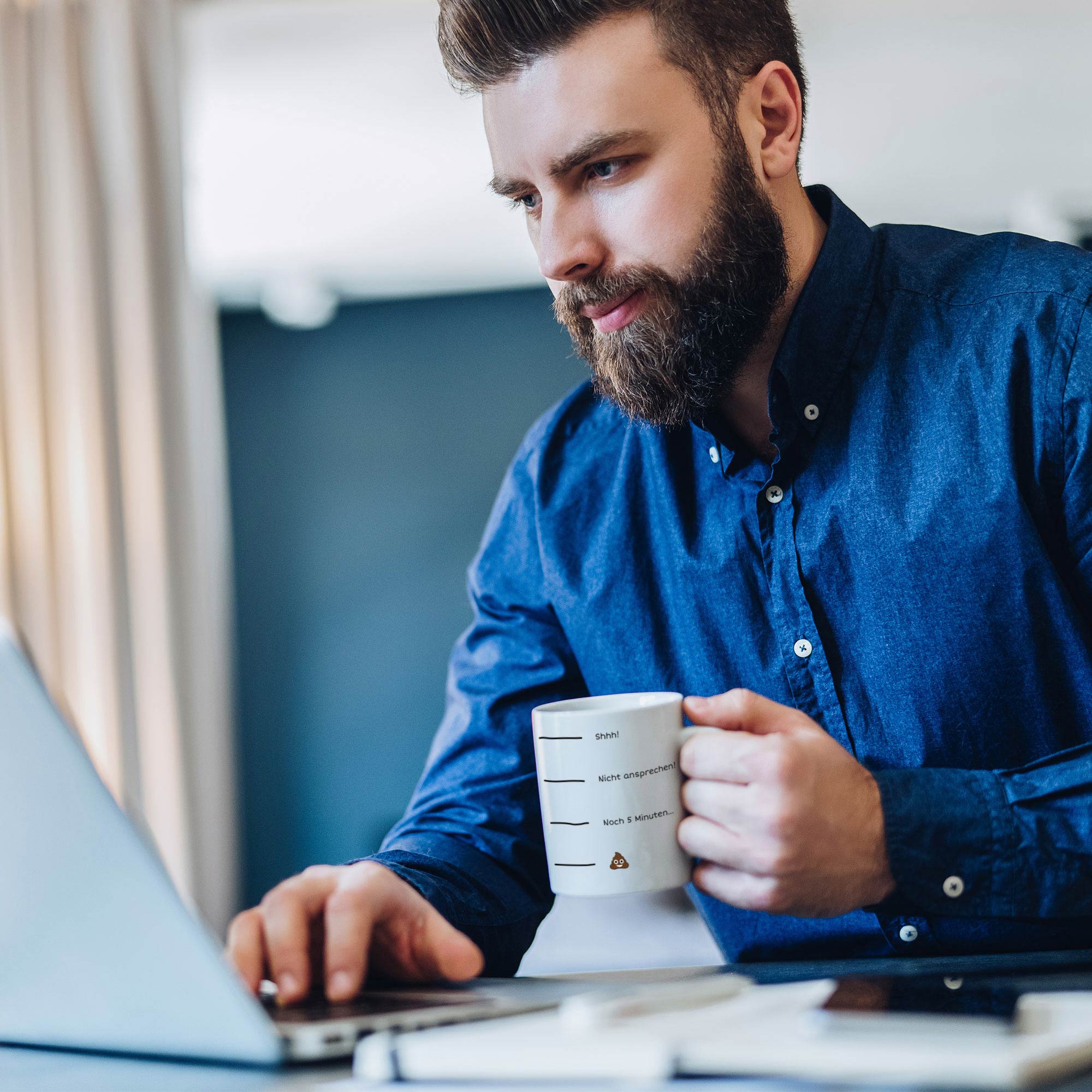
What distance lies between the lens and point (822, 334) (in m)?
1.10

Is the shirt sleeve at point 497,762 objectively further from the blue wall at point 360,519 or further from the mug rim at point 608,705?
the blue wall at point 360,519

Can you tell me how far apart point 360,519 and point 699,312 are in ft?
12.8

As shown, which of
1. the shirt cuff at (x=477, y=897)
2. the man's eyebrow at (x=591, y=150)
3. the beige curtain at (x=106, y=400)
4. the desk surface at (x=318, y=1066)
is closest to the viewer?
the desk surface at (x=318, y=1066)

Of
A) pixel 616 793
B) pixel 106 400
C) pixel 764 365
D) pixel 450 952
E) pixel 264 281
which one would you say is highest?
pixel 264 281

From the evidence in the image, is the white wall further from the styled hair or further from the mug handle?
the mug handle

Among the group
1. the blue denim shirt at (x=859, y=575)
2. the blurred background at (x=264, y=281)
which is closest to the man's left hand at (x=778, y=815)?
the blue denim shirt at (x=859, y=575)

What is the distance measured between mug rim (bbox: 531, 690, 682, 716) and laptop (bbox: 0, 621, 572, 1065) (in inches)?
6.7

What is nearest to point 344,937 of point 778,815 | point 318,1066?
point 318,1066

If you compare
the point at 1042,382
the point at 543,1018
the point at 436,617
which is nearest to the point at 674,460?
the point at 1042,382

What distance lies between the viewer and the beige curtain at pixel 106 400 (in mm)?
3123

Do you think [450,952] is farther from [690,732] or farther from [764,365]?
[764,365]

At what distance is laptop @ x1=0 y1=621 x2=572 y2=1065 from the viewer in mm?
553

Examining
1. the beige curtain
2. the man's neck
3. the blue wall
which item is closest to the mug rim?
the man's neck

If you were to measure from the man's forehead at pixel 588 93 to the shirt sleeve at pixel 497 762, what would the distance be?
1.09 ft
